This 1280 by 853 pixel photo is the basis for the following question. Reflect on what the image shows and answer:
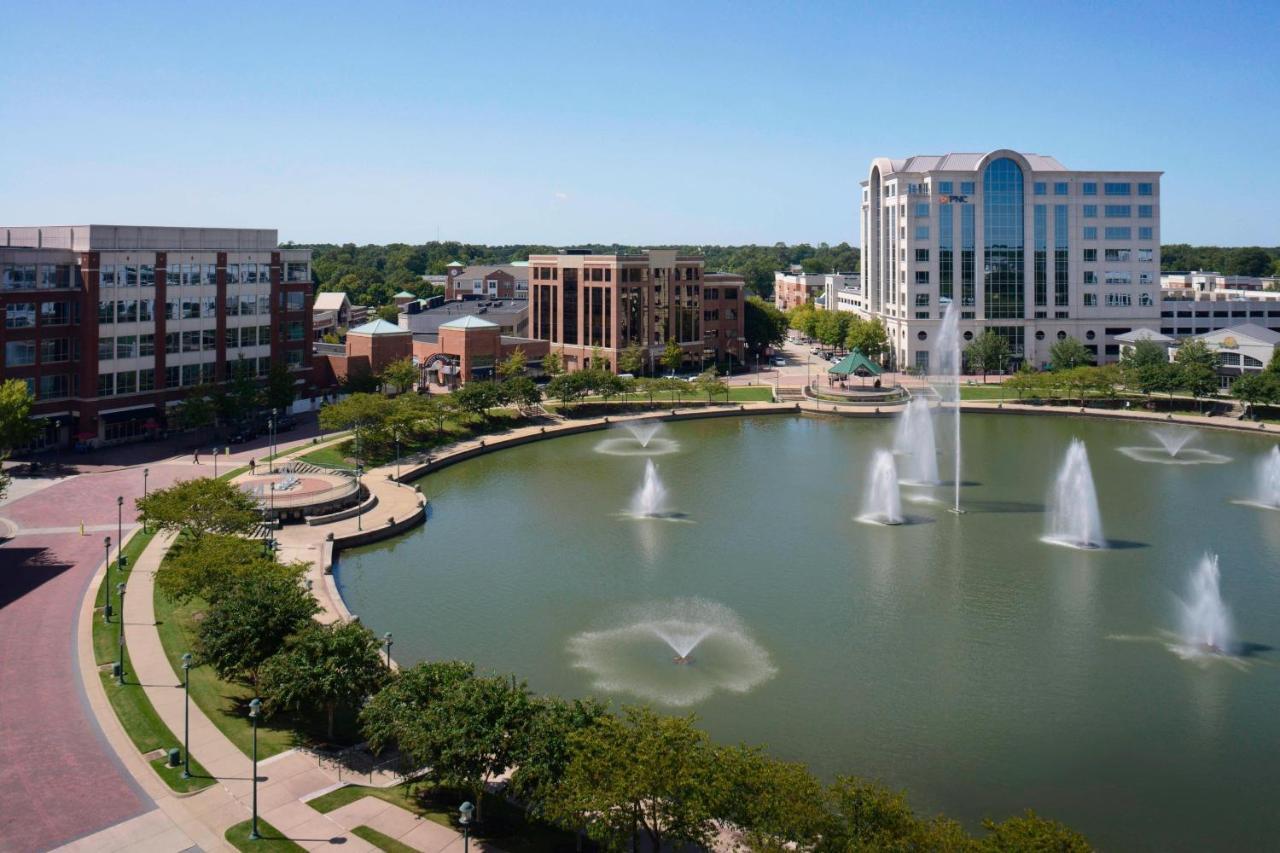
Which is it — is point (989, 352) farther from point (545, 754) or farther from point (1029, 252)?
point (545, 754)

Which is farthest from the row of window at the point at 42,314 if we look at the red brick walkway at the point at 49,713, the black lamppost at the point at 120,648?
the black lamppost at the point at 120,648

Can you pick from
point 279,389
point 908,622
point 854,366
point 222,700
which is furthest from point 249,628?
point 854,366

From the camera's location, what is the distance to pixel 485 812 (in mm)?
21422

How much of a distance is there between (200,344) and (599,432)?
2599 centimetres

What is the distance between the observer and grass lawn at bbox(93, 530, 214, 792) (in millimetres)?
22219

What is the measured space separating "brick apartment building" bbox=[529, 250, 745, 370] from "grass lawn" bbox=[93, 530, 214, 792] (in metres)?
63.9

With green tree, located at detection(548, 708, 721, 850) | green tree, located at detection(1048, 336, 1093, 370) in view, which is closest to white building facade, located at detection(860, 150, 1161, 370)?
green tree, located at detection(1048, 336, 1093, 370)

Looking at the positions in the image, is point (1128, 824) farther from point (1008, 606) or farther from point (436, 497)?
point (436, 497)

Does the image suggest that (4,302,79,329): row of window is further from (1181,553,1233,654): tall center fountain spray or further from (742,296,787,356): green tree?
(742,296,787,356): green tree

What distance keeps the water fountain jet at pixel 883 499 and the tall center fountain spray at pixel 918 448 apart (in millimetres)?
4916

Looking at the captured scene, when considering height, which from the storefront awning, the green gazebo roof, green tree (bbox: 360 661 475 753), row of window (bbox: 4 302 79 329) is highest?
row of window (bbox: 4 302 79 329)

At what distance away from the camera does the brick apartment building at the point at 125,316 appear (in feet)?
189

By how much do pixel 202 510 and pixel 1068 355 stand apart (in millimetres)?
75667

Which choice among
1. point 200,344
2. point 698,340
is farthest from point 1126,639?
point 698,340
